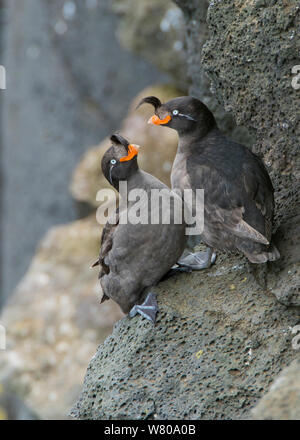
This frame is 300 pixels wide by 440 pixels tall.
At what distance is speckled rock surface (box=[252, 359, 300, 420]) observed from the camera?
270cm

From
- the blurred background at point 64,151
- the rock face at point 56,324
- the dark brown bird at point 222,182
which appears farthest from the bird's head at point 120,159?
the rock face at point 56,324

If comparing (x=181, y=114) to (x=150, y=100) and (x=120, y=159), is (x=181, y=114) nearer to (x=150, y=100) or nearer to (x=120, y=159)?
(x=150, y=100)

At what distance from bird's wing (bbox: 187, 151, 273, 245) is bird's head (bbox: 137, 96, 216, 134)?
418mm

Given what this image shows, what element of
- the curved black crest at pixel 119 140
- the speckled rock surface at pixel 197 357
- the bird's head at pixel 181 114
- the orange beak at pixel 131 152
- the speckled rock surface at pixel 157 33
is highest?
the speckled rock surface at pixel 157 33

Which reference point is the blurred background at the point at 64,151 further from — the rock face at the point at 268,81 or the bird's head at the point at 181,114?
the rock face at the point at 268,81

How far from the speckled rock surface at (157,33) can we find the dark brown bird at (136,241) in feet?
14.3

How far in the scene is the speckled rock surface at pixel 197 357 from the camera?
3.42m

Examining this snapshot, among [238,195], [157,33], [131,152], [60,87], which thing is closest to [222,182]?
[238,195]

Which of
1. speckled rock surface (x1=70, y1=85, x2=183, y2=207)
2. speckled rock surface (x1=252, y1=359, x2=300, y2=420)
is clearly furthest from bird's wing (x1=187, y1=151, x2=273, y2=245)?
speckled rock surface (x1=70, y1=85, x2=183, y2=207)

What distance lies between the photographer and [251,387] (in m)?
3.38

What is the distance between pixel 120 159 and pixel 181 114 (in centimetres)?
58

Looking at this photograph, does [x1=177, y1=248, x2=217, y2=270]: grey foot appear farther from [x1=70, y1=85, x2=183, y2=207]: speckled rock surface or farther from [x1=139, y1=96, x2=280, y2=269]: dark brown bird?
[x1=70, y1=85, x2=183, y2=207]: speckled rock surface

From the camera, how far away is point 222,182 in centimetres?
378
